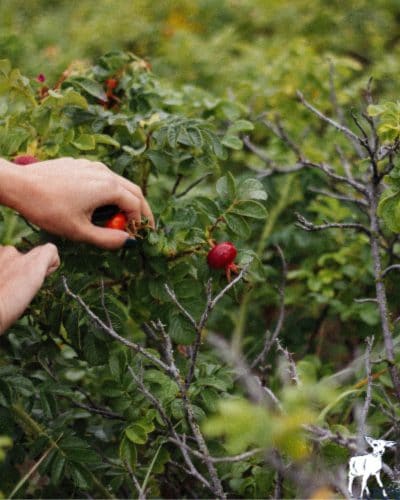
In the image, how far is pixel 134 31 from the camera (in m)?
5.02

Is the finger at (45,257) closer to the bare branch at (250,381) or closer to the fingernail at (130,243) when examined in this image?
the fingernail at (130,243)

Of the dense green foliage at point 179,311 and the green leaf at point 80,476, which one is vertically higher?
the dense green foliage at point 179,311

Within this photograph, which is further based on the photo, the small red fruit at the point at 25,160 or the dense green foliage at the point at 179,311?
the small red fruit at the point at 25,160

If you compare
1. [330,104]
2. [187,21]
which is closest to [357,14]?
[187,21]

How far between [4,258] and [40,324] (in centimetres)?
42

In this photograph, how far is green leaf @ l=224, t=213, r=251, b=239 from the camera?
6.14 feet

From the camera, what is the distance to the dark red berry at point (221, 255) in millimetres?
1800

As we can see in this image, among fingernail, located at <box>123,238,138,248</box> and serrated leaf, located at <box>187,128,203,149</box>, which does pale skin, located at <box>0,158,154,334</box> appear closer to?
fingernail, located at <box>123,238,138,248</box>

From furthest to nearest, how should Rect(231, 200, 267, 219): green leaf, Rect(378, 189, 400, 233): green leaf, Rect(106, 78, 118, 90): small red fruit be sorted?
Rect(106, 78, 118, 90): small red fruit → Rect(231, 200, 267, 219): green leaf → Rect(378, 189, 400, 233): green leaf

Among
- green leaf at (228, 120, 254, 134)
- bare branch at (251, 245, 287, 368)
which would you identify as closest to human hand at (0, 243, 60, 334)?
bare branch at (251, 245, 287, 368)

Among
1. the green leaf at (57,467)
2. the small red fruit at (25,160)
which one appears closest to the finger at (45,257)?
the small red fruit at (25,160)

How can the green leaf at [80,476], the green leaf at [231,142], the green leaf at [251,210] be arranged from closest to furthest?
the green leaf at [80,476], the green leaf at [251,210], the green leaf at [231,142]

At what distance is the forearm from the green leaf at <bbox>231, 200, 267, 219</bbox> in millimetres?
506

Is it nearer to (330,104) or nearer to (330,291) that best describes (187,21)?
(330,104)
